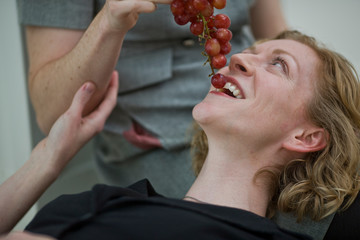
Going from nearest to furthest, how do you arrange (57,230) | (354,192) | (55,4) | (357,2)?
(57,230) < (354,192) < (55,4) < (357,2)

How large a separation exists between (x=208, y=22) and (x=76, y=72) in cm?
45

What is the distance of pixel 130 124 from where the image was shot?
1.54 metres

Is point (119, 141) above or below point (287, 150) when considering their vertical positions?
below

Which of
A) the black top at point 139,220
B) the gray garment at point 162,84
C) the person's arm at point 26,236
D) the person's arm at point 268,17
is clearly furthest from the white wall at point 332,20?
the person's arm at point 26,236

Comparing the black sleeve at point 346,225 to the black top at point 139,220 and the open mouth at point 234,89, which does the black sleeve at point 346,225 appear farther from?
the open mouth at point 234,89

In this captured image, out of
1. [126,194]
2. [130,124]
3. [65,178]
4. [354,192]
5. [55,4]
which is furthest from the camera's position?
[65,178]

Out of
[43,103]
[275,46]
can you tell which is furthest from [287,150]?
[43,103]

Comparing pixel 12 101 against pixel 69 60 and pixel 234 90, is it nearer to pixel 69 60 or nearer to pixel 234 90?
pixel 69 60

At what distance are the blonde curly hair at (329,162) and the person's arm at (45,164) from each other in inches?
24.2

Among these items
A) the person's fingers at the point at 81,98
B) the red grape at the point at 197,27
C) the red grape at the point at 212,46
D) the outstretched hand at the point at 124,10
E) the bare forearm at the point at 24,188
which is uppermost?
the outstretched hand at the point at 124,10

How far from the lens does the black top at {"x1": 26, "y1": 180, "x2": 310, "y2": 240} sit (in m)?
0.92

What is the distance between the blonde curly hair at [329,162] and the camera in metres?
1.18

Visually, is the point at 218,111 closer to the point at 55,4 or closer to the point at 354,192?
the point at 354,192

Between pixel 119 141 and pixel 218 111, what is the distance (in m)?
A: 0.58
